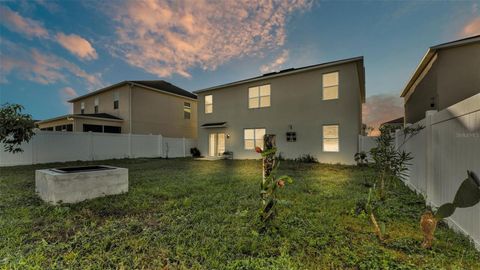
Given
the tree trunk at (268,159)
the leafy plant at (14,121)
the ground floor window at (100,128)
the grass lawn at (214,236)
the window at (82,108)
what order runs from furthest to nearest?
the window at (82,108), the ground floor window at (100,128), the leafy plant at (14,121), the tree trunk at (268,159), the grass lawn at (214,236)

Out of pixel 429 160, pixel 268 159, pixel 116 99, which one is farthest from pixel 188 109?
pixel 429 160

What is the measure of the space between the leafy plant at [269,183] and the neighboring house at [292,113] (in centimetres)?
938

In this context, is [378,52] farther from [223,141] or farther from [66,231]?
[66,231]

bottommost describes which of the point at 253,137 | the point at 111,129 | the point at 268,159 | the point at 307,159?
the point at 307,159

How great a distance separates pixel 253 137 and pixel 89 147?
10683 millimetres

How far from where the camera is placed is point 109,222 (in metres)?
3.21

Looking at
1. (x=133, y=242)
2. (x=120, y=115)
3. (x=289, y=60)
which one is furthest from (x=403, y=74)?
(x=120, y=115)

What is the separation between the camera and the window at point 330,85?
11211 millimetres

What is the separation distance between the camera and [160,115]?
58.8 feet

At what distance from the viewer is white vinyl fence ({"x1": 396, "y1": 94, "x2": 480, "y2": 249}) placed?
2156mm

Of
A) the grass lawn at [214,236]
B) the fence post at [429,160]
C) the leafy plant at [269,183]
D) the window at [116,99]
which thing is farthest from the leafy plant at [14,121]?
the window at [116,99]

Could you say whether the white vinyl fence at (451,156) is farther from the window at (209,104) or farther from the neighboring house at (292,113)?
the window at (209,104)

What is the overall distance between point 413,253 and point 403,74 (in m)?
15.7

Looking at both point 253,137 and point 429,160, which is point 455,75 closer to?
point 429,160
